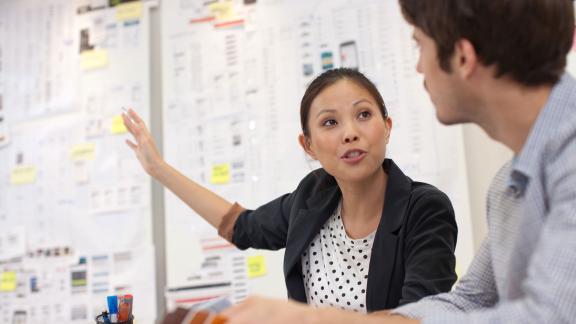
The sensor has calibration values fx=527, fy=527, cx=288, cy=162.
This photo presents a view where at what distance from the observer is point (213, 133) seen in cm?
256

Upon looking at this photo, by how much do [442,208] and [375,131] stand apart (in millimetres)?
237

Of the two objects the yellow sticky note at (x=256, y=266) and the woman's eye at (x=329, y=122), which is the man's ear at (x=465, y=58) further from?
the yellow sticky note at (x=256, y=266)

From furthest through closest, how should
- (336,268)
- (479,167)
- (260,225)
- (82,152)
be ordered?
(82,152)
(479,167)
(260,225)
(336,268)

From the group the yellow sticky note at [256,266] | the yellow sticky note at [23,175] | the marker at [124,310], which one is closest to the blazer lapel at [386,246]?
the marker at [124,310]

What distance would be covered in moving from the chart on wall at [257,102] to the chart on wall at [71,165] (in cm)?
19

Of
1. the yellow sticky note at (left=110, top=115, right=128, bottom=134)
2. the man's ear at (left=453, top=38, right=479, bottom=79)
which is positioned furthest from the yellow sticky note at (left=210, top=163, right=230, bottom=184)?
the man's ear at (left=453, top=38, right=479, bottom=79)

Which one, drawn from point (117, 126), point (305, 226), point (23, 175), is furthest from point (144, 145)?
point (23, 175)

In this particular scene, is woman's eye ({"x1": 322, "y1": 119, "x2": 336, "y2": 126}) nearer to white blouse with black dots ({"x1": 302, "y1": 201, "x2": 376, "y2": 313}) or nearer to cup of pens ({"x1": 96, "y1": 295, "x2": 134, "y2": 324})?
white blouse with black dots ({"x1": 302, "y1": 201, "x2": 376, "y2": 313})

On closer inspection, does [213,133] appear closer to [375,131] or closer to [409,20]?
[375,131]

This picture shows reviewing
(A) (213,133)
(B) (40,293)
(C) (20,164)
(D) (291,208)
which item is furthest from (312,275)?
(C) (20,164)

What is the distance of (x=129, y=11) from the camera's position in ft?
9.11

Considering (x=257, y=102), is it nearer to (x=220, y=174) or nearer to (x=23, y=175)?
(x=220, y=174)

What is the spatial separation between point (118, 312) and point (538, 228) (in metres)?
0.72

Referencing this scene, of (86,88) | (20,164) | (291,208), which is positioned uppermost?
(86,88)
